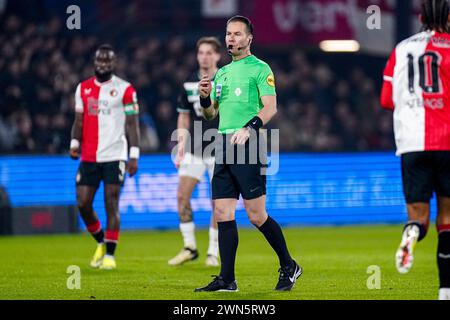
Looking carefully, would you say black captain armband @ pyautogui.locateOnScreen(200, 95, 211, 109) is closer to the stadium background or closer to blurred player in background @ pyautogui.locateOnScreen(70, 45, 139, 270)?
blurred player in background @ pyautogui.locateOnScreen(70, 45, 139, 270)

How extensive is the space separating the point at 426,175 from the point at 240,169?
1918 millimetres

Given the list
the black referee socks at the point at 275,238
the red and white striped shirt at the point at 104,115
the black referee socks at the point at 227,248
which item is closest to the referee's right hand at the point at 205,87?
the black referee socks at the point at 227,248

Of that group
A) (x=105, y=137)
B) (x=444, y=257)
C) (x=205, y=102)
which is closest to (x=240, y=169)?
(x=205, y=102)

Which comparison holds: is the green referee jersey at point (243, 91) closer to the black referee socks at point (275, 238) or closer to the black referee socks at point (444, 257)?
the black referee socks at point (275, 238)

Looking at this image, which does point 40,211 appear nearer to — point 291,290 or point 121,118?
point 121,118

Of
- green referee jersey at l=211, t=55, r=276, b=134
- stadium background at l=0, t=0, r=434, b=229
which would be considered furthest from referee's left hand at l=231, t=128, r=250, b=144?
stadium background at l=0, t=0, r=434, b=229

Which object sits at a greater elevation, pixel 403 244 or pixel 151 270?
pixel 403 244

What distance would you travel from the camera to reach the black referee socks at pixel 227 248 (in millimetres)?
9266

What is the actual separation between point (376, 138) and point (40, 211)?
8.85 m

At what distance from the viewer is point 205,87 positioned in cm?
926

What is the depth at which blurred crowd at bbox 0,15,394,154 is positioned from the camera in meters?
20.4

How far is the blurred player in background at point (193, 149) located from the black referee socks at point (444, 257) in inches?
192
